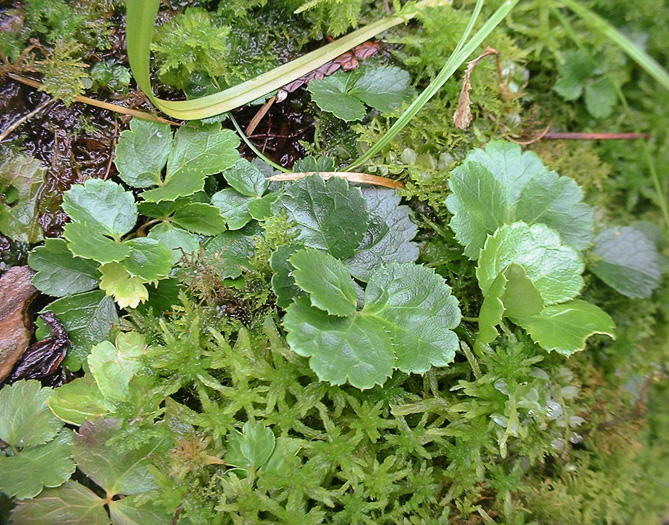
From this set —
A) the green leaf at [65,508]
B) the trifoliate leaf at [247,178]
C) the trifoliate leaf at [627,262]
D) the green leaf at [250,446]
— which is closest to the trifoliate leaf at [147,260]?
the trifoliate leaf at [247,178]

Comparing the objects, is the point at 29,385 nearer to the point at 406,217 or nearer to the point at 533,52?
the point at 406,217

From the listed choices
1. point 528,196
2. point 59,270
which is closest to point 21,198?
point 59,270

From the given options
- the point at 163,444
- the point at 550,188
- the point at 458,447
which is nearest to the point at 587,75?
the point at 550,188

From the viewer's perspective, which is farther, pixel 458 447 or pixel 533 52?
pixel 533 52

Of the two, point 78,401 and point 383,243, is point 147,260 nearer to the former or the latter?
point 78,401

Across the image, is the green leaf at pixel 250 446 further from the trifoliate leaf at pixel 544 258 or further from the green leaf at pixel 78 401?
the trifoliate leaf at pixel 544 258

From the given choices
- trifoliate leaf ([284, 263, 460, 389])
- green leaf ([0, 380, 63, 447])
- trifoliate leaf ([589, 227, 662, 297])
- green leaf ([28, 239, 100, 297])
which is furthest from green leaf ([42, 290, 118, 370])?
trifoliate leaf ([589, 227, 662, 297])
